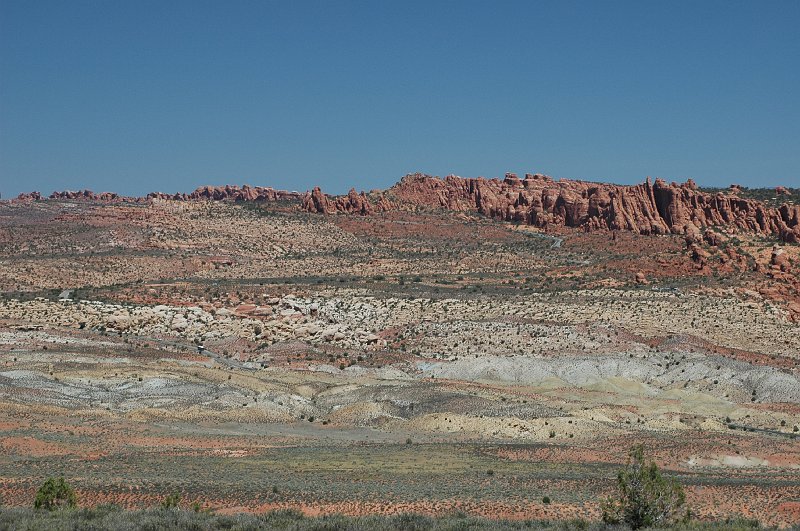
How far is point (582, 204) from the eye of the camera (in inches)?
4916

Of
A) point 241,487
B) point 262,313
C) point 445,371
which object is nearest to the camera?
point 241,487

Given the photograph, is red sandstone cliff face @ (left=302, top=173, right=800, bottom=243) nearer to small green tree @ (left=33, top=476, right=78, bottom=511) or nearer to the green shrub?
the green shrub

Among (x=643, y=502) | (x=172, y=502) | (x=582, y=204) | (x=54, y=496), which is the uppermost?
(x=582, y=204)

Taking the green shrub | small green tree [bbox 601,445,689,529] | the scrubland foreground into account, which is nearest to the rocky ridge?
the scrubland foreground

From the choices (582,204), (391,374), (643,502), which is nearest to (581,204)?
(582,204)

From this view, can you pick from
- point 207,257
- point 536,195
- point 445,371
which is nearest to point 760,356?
point 445,371

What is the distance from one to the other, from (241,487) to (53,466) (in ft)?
22.5

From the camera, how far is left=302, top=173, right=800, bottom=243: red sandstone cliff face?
110000mm

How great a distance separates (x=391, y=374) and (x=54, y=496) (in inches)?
1374

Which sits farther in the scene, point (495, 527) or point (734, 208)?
point (734, 208)

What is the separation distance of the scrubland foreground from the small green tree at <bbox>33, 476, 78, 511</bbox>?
984mm

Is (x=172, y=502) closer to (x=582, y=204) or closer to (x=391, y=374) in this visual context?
(x=391, y=374)

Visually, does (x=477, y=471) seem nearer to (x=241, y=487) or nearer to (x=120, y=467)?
(x=241, y=487)

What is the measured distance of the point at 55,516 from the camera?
69.6 ft
